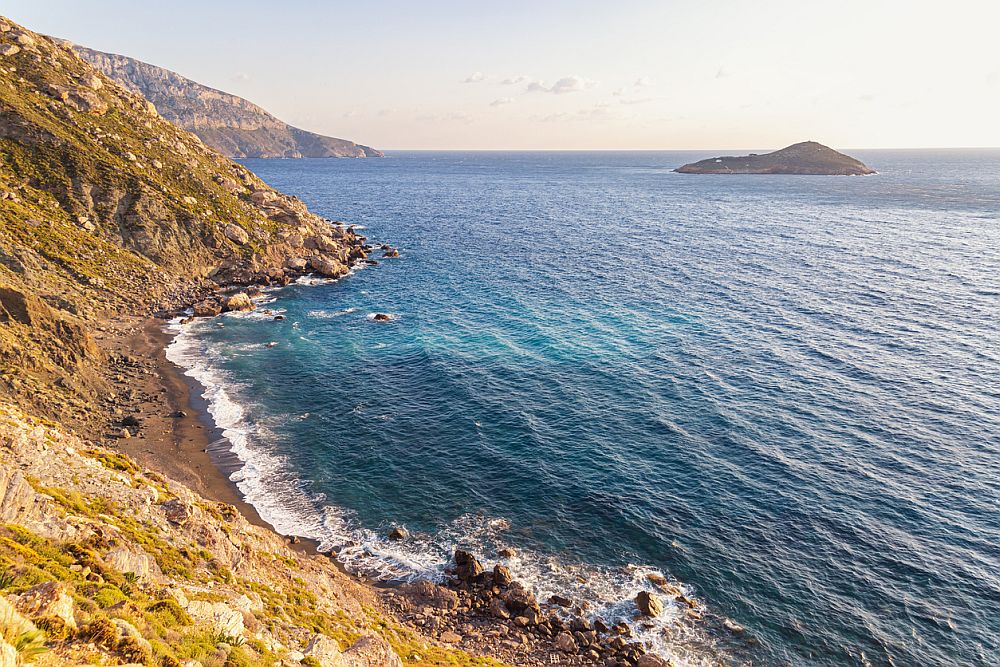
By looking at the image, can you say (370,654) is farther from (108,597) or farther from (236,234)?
(236,234)

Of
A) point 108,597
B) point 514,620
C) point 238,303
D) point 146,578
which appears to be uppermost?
point 108,597

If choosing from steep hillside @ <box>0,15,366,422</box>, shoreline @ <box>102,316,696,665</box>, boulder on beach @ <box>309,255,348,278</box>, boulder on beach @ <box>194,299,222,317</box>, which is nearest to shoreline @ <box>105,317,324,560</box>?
shoreline @ <box>102,316,696,665</box>

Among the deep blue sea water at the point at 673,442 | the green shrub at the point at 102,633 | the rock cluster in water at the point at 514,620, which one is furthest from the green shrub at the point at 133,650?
the deep blue sea water at the point at 673,442

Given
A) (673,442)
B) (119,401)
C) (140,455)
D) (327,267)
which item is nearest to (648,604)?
(673,442)

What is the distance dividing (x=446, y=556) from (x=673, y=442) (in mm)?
28336

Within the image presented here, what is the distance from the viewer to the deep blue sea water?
41.1m

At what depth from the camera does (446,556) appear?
45.2 m

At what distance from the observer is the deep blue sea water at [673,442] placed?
41094 mm

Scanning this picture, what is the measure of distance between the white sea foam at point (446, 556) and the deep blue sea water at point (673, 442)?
0.22 m

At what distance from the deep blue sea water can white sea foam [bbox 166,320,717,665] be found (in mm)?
217

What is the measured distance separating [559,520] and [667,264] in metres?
95.4

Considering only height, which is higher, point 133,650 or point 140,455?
point 133,650

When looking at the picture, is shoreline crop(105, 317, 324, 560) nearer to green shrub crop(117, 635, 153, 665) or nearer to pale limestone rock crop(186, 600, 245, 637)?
pale limestone rock crop(186, 600, 245, 637)

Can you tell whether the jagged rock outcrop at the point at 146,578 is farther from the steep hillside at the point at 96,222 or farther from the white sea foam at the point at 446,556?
the steep hillside at the point at 96,222
